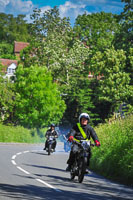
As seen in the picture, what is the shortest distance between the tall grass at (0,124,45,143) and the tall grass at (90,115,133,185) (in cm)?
2473

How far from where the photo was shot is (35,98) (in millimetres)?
57438

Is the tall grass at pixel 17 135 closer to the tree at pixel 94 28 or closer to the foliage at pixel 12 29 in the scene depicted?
the tree at pixel 94 28

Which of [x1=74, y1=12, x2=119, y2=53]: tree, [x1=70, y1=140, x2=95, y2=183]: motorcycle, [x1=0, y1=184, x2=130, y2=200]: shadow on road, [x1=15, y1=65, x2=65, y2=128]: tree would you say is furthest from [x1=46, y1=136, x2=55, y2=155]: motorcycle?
[x1=74, y1=12, x2=119, y2=53]: tree

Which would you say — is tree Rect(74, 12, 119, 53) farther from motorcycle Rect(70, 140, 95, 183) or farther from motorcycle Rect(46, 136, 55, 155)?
motorcycle Rect(70, 140, 95, 183)

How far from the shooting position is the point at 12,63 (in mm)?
101938

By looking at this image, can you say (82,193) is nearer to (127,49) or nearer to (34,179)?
(34,179)

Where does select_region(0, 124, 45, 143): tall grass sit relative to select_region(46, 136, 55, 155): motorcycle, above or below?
above

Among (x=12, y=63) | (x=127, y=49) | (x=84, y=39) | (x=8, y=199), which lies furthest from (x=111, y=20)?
(x=8, y=199)

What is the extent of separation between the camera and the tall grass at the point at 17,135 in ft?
146

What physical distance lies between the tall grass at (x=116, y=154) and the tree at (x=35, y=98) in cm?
3653

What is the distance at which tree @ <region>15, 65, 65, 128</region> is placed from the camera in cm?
5703

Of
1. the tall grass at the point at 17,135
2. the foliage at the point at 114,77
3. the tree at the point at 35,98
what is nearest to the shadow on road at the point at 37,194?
the tall grass at the point at 17,135

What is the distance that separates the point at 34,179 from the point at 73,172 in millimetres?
1120

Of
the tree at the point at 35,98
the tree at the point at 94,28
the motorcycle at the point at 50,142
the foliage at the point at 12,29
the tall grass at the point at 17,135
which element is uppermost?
the foliage at the point at 12,29
